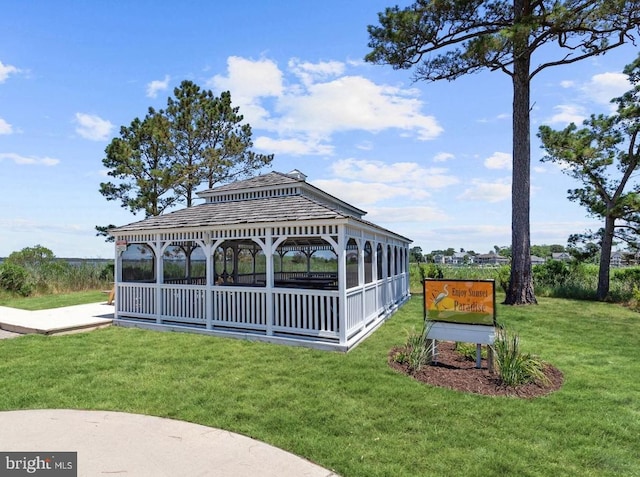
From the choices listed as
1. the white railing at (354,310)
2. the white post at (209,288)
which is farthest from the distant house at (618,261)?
the white post at (209,288)

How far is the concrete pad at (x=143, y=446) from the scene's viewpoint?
3.10 meters

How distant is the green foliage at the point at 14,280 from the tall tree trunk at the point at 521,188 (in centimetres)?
2099

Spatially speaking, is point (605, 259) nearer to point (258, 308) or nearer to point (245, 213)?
point (258, 308)

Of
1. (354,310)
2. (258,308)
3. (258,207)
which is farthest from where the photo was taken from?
(258,207)

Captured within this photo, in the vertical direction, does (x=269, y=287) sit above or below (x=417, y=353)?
above

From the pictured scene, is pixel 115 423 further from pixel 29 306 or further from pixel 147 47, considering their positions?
pixel 29 306

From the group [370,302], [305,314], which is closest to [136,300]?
[305,314]

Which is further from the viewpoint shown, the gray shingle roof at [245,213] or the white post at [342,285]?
the gray shingle roof at [245,213]

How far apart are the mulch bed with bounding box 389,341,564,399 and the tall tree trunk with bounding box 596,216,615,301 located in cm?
1216

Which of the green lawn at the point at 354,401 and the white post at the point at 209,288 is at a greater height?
the white post at the point at 209,288

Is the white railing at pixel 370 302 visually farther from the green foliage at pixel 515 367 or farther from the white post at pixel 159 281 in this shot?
the white post at pixel 159 281

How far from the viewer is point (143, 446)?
3488mm

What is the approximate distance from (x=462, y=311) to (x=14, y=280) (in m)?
19.2

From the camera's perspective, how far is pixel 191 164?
71.5 ft
